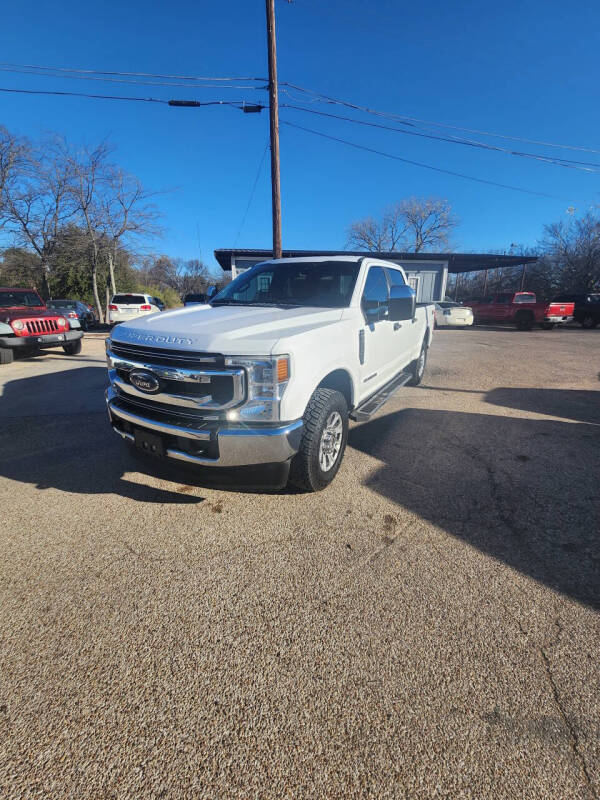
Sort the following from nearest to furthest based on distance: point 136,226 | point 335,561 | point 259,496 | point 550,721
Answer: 1. point 550,721
2. point 335,561
3. point 259,496
4. point 136,226

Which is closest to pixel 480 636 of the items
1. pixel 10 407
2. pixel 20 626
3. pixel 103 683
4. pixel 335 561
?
pixel 335 561

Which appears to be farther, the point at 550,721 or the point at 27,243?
the point at 27,243

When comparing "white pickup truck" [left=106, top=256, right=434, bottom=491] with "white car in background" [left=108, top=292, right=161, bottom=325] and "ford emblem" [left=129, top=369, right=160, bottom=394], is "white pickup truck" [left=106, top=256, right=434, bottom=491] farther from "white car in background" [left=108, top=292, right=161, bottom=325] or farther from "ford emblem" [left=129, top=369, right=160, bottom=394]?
"white car in background" [left=108, top=292, right=161, bottom=325]

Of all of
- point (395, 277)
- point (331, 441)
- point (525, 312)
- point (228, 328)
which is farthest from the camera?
point (525, 312)

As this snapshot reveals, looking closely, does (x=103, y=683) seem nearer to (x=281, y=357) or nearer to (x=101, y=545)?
(x=101, y=545)

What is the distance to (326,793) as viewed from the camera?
1.24m

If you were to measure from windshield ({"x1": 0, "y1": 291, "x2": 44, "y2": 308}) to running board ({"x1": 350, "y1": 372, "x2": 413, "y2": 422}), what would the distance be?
32.3 feet

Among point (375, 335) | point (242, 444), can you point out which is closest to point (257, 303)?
point (375, 335)

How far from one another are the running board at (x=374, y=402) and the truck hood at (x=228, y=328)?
0.92 metres

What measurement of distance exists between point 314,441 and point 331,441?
16.2 inches

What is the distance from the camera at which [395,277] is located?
513 centimetres

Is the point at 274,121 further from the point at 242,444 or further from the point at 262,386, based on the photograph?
the point at 242,444

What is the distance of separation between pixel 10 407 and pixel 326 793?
6324mm

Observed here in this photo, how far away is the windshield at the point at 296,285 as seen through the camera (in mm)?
3732
